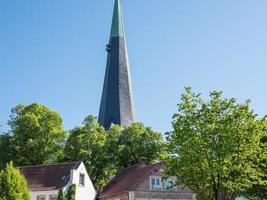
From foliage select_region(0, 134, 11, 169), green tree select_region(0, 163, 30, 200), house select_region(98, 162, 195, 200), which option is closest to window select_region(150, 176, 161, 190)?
house select_region(98, 162, 195, 200)

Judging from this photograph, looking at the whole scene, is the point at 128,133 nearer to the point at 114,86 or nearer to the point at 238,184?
the point at 238,184

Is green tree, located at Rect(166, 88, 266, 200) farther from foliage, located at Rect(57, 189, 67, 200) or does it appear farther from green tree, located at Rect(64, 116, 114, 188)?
green tree, located at Rect(64, 116, 114, 188)

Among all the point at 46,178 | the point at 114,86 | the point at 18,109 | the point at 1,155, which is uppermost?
the point at 114,86

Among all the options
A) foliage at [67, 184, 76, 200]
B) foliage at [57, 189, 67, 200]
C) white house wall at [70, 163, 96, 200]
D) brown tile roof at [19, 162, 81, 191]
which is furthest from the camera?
white house wall at [70, 163, 96, 200]

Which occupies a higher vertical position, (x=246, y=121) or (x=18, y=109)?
(x=18, y=109)

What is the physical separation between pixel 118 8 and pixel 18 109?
90109mm

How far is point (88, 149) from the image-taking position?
5525 centimetres

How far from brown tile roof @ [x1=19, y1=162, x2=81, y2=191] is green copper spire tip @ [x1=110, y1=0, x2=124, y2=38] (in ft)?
305

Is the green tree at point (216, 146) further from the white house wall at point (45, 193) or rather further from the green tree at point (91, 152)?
the green tree at point (91, 152)

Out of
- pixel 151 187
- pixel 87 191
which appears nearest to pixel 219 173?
pixel 151 187

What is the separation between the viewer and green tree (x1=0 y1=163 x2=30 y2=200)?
31828 mm

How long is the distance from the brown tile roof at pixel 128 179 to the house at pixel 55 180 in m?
2.93

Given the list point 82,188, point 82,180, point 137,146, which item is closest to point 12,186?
point 82,188

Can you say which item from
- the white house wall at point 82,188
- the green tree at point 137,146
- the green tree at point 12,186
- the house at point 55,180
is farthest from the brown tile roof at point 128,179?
the green tree at point 12,186
